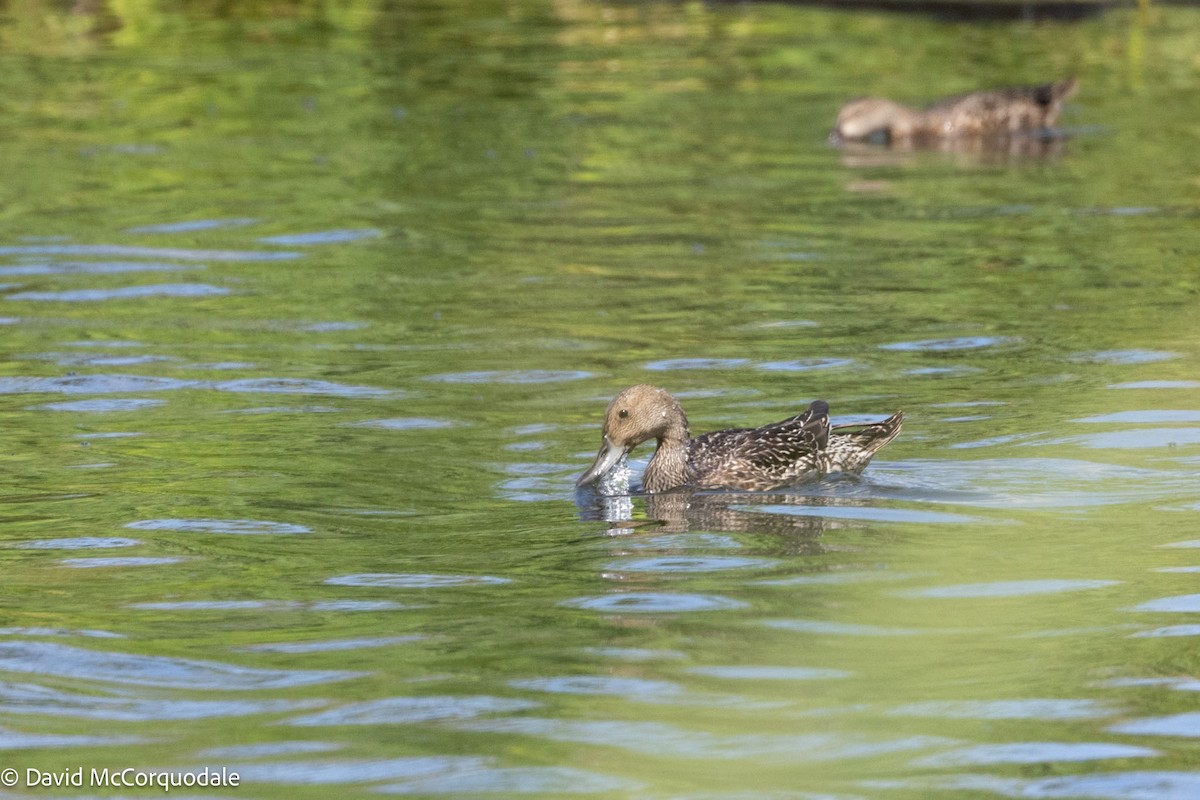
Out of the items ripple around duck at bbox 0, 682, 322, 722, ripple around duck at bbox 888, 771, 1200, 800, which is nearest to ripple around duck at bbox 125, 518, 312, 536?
ripple around duck at bbox 0, 682, 322, 722

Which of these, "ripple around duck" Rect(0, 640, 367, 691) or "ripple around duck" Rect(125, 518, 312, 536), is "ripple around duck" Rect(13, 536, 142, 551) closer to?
"ripple around duck" Rect(125, 518, 312, 536)

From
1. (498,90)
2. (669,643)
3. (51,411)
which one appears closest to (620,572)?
(669,643)

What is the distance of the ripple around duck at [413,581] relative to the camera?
760 cm

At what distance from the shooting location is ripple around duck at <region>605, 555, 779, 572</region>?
25.7ft

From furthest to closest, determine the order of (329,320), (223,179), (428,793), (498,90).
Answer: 1. (498,90)
2. (223,179)
3. (329,320)
4. (428,793)

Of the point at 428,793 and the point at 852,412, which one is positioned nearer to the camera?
the point at 428,793

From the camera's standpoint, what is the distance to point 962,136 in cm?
1969

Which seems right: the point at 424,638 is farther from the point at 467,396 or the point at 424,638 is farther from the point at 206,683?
the point at 467,396

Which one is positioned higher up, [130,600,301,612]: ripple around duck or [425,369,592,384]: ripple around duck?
[130,600,301,612]: ripple around duck

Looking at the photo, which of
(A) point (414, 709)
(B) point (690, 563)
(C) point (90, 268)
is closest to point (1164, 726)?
(A) point (414, 709)

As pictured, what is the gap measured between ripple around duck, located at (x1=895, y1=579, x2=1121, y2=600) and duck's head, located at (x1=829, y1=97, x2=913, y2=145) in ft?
39.3

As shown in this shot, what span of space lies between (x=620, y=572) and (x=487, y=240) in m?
7.52

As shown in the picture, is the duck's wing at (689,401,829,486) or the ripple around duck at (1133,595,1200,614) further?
the duck's wing at (689,401,829,486)

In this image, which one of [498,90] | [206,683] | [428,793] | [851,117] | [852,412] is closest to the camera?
[428,793]
